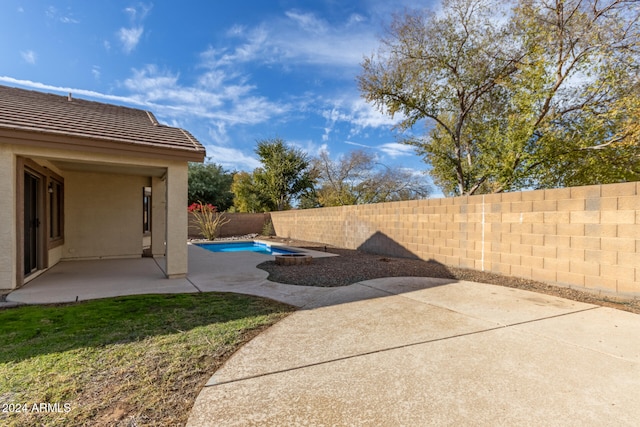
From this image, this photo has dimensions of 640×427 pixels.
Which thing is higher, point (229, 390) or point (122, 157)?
point (122, 157)

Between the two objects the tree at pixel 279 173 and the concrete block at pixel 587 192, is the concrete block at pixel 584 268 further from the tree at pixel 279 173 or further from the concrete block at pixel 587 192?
the tree at pixel 279 173

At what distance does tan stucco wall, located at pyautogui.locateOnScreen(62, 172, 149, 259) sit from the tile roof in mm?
2597

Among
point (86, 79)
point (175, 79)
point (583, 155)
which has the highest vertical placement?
point (175, 79)

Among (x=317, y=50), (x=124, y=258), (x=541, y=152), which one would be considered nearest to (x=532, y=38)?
(x=541, y=152)

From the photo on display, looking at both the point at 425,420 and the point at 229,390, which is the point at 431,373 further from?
the point at 229,390

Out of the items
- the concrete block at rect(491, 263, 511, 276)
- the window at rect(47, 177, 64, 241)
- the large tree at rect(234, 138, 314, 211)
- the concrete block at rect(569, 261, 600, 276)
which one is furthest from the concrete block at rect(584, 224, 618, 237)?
the large tree at rect(234, 138, 314, 211)

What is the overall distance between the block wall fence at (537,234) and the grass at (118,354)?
5227 millimetres

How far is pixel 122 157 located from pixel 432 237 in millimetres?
8032

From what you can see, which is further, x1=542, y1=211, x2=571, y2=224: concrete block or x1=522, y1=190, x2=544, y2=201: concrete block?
x1=522, y1=190, x2=544, y2=201: concrete block

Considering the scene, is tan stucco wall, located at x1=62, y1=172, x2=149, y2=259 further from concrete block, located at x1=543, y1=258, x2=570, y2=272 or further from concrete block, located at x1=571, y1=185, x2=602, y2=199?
concrete block, located at x1=571, y1=185, x2=602, y2=199

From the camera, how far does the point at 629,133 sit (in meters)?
10.5

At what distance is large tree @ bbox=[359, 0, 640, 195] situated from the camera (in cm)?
1105

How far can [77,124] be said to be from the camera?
657cm

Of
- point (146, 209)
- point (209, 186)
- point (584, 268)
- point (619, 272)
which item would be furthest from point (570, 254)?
point (209, 186)
